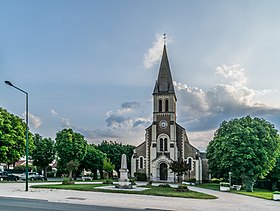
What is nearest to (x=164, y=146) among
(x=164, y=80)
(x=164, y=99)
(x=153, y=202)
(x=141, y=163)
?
(x=141, y=163)

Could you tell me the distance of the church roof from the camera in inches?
2458

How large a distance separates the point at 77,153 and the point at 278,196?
104 ft

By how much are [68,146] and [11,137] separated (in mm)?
11286

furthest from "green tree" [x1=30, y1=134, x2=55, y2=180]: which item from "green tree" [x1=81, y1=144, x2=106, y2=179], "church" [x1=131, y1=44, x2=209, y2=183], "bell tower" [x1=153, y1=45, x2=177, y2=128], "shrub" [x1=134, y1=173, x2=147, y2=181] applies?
"bell tower" [x1=153, y1=45, x2=177, y2=128]

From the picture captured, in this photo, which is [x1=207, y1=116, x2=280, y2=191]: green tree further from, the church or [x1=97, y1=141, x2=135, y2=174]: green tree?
[x1=97, y1=141, x2=135, y2=174]: green tree

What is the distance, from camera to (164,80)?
2499 inches

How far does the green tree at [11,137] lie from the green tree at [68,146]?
6645mm

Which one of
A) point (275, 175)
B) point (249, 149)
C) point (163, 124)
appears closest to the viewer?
point (249, 149)

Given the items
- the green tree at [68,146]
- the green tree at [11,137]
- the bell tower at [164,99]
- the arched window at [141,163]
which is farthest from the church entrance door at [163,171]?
the green tree at [11,137]

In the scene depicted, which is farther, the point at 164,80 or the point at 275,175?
the point at 164,80

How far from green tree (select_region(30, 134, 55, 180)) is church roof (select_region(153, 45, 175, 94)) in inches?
877

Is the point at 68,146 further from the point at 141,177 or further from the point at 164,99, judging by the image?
the point at 164,99

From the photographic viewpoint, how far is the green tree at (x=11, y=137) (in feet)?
124

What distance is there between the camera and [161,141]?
197 feet
